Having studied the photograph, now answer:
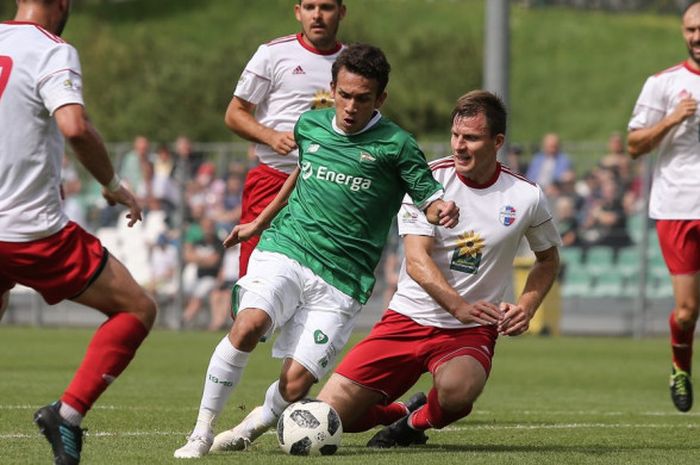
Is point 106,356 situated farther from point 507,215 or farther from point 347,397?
point 507,215

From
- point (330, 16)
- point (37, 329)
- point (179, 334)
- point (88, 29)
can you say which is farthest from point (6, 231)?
point (88, 29)

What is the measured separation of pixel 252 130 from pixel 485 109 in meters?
1.72

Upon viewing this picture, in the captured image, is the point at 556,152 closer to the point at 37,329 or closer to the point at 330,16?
the point at 37,329

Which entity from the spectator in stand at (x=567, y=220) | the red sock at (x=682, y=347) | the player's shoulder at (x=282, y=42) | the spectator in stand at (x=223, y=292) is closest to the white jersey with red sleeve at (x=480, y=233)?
the player's shoulder at (x=282, y=42)

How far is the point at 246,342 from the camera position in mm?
7801

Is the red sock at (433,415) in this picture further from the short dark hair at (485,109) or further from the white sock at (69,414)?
the white sock at (69,414)

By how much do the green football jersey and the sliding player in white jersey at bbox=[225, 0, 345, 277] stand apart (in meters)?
1.54

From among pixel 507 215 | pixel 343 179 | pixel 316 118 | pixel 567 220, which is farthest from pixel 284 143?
pixel 567 220

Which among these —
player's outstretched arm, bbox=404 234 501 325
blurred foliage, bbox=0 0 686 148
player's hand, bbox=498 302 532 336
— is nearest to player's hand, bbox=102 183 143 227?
player's outstretched arm, bbox=404 234 501 325

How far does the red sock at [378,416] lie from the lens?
8742 millimetres

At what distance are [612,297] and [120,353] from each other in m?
15.8

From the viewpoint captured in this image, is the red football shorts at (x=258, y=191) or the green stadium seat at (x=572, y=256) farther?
the green stadium seat at (x=572, y=256)

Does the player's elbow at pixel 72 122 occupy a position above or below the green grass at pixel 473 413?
above

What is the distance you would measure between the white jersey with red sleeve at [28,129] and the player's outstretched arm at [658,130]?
527 cm
